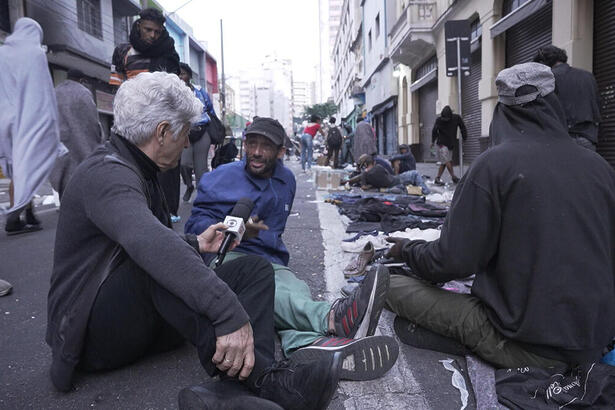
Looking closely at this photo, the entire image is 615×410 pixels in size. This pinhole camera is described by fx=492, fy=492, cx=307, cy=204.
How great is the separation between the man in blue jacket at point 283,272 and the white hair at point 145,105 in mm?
790

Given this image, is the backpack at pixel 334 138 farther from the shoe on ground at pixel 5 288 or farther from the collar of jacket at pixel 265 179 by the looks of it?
the shoe on ground at pixel 5 288

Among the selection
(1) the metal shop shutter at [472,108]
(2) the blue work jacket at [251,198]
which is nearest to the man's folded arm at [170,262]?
Answer: (2) the blue work jacket at [251,198]

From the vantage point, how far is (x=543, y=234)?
1.88 m

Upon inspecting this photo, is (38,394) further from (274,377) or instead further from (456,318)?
(456,318)

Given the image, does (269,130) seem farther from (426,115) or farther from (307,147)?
(426,115)

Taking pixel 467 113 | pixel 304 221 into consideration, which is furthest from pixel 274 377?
pixel 467 113

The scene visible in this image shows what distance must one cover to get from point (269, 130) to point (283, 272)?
915 millimetres

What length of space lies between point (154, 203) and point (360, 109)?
139ft

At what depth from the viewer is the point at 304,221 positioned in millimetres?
6371

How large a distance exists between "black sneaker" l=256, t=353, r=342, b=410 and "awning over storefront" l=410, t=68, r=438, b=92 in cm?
1780

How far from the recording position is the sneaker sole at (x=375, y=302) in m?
2.14

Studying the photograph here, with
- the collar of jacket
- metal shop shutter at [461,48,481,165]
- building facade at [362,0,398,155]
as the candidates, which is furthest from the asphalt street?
building facade at [362,0,398,155]

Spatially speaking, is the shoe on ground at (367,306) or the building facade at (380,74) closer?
the shoe on ground at (367,306)

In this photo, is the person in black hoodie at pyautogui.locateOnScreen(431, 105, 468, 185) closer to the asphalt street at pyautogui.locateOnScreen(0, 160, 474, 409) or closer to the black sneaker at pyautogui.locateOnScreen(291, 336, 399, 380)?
the asphalt street at pyautogui.locateOnScreen(0, 160, 474, 409)
